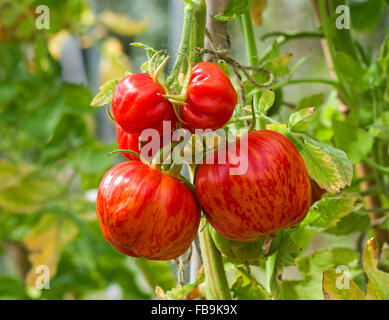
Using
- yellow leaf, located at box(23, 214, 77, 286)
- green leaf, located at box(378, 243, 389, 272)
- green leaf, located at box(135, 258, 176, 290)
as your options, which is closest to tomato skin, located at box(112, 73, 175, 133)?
green leaf, located at box(378, 243, 389, 272)

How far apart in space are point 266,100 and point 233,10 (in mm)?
78

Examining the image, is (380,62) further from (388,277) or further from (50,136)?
(50,136)

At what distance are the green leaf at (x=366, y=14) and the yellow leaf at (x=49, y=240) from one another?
1.79ft

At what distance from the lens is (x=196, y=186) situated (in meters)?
0.33

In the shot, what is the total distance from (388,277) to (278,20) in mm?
1335

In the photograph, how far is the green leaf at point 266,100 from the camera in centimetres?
38

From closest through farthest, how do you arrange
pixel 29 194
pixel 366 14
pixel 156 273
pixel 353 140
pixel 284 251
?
pixel 284 251, pixel 353 140, pixel 366 14, pixel 156 273, pixel 29 194

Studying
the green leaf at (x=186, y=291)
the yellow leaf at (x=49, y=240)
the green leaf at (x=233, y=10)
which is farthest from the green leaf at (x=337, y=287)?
the yellow leaf at (x=49, y=240)

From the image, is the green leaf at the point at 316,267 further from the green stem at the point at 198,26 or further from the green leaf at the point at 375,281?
the green stem at the point at 198,26

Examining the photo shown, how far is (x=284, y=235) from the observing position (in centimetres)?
40

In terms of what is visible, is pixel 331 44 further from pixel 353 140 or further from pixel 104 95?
pixel 104 95

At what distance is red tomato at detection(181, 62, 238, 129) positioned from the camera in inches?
12.1

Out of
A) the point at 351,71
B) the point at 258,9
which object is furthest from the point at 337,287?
the point at 258,9
